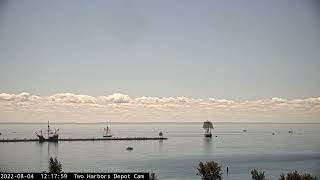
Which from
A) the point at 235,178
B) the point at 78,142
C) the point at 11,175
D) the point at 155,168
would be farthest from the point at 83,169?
the point at 78,142

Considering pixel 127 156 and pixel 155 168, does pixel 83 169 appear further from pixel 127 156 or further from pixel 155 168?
pixel 127 156

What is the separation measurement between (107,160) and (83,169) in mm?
14652

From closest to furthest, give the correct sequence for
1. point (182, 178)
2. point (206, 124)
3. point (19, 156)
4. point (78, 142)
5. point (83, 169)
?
point (182, 178), point (83, 169), point (19, 156), point (78, 142), point (206, 124)

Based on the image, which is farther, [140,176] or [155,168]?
[155,168]

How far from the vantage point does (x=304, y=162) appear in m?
76.4

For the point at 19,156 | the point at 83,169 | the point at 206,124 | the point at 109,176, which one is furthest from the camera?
the point at 206,124

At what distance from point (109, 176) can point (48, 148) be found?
297 ft

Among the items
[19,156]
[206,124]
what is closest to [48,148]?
[19,156]

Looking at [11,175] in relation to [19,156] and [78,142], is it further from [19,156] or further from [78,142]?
[78,142]

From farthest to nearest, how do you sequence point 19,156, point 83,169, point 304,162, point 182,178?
point 19,156, point 304,162, point 83,169, point 182,178

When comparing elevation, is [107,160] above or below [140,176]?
below

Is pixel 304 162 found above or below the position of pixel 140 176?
below

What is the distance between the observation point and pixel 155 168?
6619cm

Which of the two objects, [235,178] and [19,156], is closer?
[235,178]
